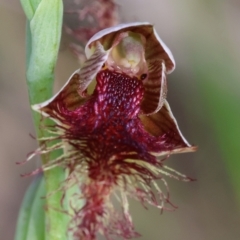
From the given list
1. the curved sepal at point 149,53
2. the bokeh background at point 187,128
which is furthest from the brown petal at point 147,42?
the bokeh background at point 187,128

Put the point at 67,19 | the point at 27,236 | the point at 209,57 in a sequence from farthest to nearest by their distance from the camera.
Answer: the point at 209,57 < the point at 67,19 < the point at 27,236

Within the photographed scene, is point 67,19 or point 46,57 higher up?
point 67,19

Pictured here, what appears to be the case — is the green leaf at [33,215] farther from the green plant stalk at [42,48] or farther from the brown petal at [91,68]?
the brown petal at [91,68]

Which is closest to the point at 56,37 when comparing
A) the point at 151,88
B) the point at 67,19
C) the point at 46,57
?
the point at 46,57

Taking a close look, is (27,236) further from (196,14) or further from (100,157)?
(196,14)

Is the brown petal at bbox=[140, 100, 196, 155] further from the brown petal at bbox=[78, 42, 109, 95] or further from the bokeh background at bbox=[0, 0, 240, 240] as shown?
the bokeh background at bbox=[0, 0, 240, 240]

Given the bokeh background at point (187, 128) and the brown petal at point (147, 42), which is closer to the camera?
the brown petal at point (147, 42)

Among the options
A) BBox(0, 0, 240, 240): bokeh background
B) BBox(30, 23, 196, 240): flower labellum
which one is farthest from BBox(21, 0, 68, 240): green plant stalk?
BBox(0, 0, 240, 240): bokeh background

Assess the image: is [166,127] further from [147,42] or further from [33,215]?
[33,215]
